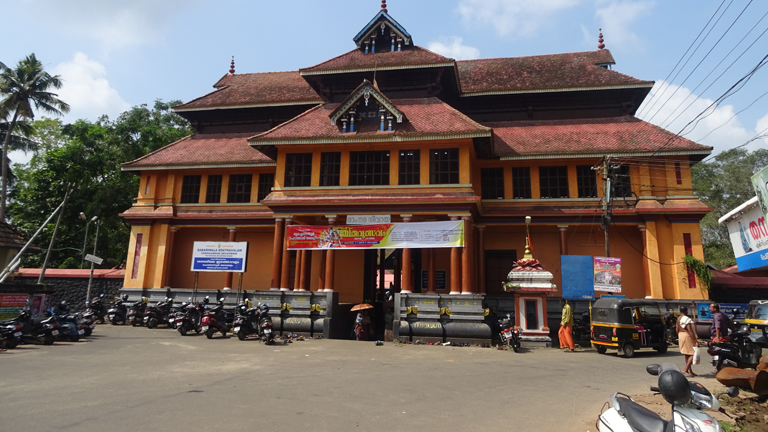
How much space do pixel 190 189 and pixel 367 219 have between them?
1109 centimetres

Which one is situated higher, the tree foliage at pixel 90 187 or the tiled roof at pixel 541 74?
the tiled roof at pixel 541 74

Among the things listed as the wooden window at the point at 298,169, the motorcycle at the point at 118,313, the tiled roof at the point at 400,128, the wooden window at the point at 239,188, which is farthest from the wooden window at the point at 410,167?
the motorcycle at the point at 118,313

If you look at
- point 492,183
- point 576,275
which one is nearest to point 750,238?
point 576,275

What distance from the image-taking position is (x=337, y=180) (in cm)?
1881

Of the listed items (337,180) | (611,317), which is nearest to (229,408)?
(611,317)

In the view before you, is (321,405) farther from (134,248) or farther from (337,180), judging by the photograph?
(134,248)

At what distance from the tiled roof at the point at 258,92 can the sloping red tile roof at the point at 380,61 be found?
2036 mm

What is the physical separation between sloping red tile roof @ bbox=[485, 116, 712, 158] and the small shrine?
21.8 feet

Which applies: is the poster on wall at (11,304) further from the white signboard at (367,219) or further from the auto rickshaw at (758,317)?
the auto rickshaw at (758,317)

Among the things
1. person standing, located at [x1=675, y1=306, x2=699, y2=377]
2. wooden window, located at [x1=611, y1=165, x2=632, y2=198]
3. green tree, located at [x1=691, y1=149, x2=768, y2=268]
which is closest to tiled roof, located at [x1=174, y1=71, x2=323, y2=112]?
wooden window, located at [x1=611, y1=165, x2=632, y2=198]

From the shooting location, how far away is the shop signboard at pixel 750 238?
5641 millimetres

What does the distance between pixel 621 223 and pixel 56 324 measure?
69.9ft

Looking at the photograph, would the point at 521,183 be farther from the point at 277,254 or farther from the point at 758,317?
the point at 277,254

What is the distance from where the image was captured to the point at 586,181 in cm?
2003
